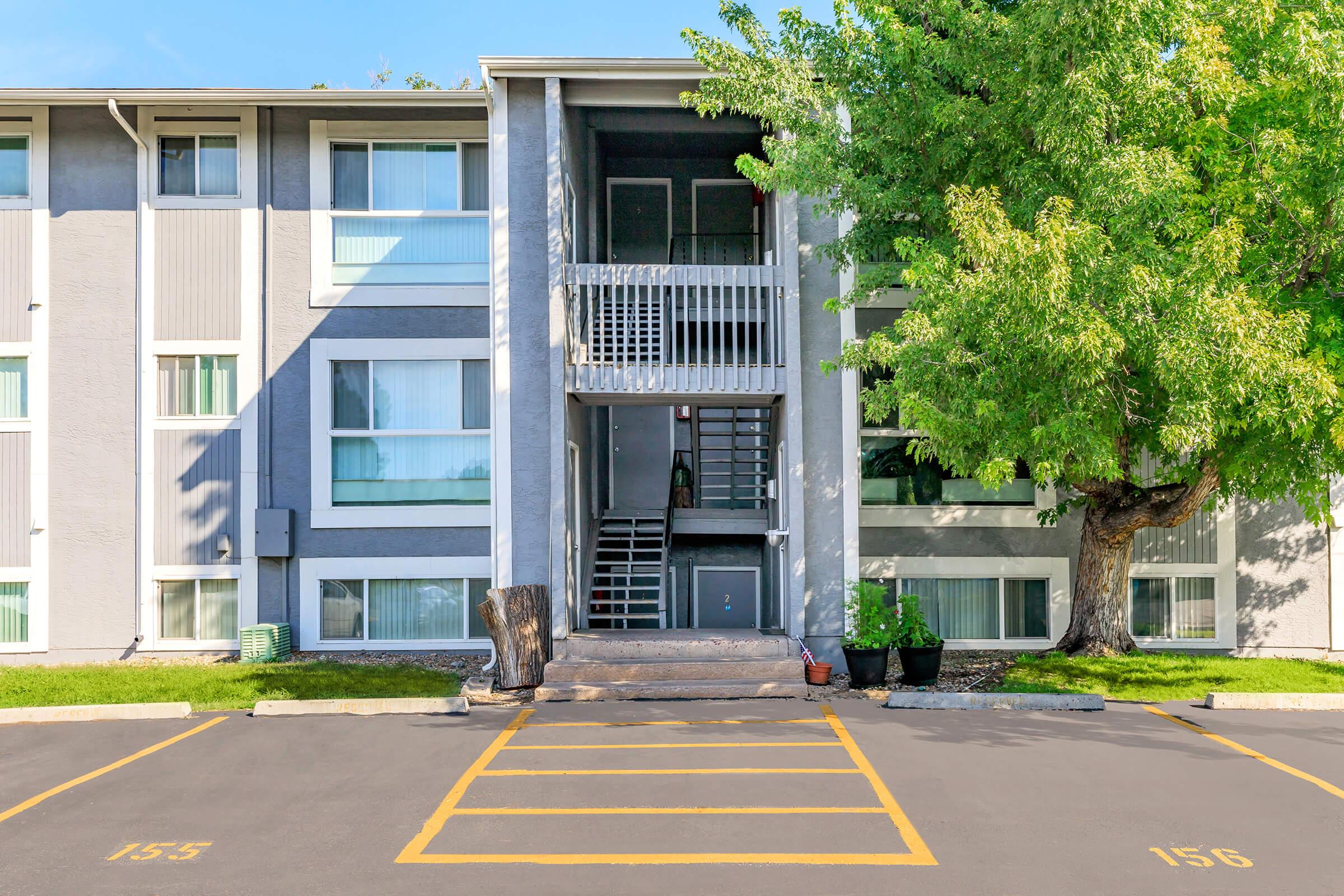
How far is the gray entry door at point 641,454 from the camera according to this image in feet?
52.9

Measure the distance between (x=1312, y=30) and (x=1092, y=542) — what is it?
621 cm

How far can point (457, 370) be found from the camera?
13398 millimetres

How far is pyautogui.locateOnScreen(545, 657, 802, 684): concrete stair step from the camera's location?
10.6 meters

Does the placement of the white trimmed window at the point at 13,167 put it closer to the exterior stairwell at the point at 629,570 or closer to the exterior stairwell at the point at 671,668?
the exterior stairwell at the point at 629,570

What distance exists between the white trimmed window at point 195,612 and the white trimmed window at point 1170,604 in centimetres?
1292

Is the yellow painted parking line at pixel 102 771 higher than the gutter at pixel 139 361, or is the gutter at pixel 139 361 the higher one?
the gutter at pixel 139 361

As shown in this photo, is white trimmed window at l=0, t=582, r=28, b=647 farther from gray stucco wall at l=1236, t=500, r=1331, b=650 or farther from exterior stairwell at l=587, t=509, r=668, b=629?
gray stucco wall at l=1236, t=500, r=1331, b=650

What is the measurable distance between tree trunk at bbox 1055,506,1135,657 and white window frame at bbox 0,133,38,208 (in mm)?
15192

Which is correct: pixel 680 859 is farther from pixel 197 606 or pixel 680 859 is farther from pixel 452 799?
pixel 197 606

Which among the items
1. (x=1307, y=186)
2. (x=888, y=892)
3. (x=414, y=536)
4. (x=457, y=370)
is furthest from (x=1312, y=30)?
(x=414, y=536)

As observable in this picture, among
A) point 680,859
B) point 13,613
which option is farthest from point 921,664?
point 13,613

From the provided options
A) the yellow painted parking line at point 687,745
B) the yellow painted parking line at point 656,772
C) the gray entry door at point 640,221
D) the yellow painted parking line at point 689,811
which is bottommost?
the yellow painted parking line at point 687,745

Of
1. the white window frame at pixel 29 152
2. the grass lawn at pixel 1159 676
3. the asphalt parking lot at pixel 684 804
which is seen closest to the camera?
the asphalt parking lot at pixel 684 804

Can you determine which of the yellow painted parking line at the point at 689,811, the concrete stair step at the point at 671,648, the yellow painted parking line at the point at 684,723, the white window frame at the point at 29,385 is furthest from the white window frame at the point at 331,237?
the yellow painted parking line at the point at 689,811
